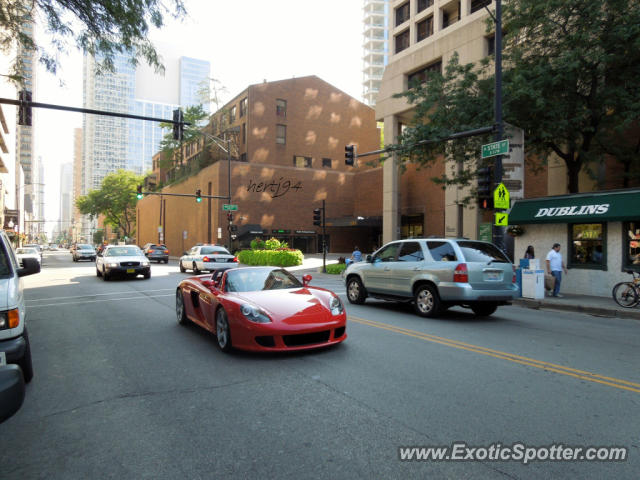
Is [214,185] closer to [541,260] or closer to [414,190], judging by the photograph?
[414,190]

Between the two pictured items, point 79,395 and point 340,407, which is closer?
point 340,407

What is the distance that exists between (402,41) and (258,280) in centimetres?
3448

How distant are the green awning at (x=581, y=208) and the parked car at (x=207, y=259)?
13.3m

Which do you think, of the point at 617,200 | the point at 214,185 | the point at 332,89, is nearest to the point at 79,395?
the point at 617,200

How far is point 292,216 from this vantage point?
1858 inches

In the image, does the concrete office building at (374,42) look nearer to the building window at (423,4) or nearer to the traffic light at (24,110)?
the building window at (423,4)

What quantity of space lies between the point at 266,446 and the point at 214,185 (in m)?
44.1

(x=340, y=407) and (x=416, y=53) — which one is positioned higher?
(x=416, y=53)

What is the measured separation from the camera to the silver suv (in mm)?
8977

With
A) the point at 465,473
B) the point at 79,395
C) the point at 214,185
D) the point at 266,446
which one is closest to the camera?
the point at 465,473

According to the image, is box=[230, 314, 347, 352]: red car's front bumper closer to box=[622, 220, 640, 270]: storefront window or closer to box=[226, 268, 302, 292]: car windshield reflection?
box=[226, 268, 302, 292]: car windshield reflection

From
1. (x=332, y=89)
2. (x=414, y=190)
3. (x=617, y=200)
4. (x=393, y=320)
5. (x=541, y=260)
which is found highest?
(x=332, y=89)

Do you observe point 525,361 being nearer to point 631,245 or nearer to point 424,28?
point 631,245

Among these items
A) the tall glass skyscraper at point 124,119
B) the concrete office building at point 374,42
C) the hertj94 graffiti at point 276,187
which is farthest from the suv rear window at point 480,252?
the tall glass skyscraper at point 124,119
